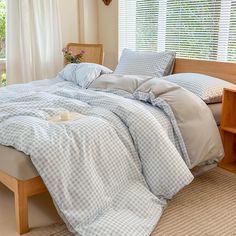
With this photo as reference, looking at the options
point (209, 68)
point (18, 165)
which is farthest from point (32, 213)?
point (209, 68)

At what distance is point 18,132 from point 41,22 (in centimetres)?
255

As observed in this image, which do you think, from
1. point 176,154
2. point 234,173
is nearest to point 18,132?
point 176,154

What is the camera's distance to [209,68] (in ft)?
10.2

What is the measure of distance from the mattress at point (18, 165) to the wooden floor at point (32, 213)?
35 cm

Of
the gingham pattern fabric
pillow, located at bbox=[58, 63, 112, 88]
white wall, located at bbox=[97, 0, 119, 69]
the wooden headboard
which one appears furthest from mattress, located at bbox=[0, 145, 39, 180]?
white wall, located at bbox=[97, 0, 119, 69]

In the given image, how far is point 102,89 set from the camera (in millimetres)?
2805

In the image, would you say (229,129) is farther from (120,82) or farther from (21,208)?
(21,208)

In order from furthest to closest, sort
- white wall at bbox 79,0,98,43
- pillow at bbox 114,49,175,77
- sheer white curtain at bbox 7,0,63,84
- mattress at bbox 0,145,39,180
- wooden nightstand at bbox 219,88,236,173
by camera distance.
→ white wall at bbox 79,0,98,43
sheer white curtain at bbox 7,0,63,84
pillow at bbox 114,49,175,77
wooden nightstand at bbox 219,88,236,173
mattress at bbox 0,145,39,180

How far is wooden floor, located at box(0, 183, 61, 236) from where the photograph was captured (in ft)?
6.28

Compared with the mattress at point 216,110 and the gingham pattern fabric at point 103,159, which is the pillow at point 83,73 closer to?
the gingham pattern fabric at point 103,159

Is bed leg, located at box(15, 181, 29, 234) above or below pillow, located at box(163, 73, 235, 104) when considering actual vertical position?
Result: below

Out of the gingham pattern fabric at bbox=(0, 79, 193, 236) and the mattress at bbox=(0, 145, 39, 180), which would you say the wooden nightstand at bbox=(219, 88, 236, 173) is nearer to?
the gingham pattern fabric at bbox=(0, 79, 193, 236)

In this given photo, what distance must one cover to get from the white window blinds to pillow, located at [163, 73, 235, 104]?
1.61ft

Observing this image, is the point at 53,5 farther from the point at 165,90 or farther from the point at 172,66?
the point at 165,90
